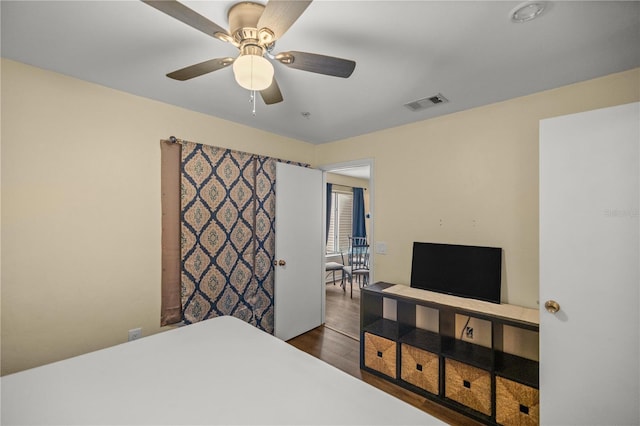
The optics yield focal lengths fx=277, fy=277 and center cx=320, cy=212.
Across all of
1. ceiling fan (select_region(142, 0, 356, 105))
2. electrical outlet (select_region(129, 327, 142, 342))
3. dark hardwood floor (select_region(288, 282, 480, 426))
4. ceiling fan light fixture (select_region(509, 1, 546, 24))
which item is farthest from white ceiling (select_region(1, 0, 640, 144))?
dark hardwood floor (select_region(288, 282, 480, 426))

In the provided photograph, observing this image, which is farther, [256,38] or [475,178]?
[475,178]

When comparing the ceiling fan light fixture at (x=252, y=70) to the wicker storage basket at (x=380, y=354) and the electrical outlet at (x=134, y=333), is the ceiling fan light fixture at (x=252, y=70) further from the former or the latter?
the wicker storage basket at (x=380, y=354)

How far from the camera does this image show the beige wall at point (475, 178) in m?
2.16

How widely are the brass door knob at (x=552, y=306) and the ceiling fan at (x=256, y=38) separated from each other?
1.81 meters

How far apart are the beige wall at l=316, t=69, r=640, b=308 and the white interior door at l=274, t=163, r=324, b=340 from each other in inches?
32.9

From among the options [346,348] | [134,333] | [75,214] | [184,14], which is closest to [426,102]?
[184,14]

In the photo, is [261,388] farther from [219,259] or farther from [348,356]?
[348,356]

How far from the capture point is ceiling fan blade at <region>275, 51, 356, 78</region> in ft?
4.38

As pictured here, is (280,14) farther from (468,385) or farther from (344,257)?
(344,257)

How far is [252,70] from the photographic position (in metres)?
1.26

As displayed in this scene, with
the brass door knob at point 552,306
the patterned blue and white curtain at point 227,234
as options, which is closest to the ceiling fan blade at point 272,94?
the patterned blue and white curtain at point 227,234

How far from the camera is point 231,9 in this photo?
1.29 m

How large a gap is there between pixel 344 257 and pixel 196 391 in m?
5.29

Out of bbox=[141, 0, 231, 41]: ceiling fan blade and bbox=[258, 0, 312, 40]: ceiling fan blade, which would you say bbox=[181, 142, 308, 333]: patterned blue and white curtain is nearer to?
bbox=[141, 0, 231, 41]: ceiling fan blade
